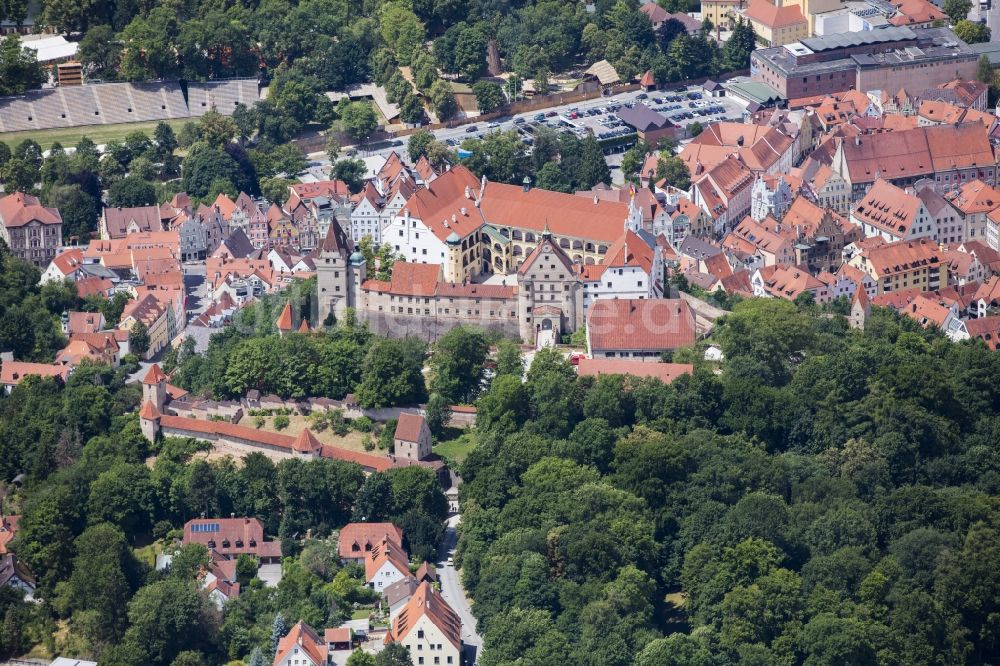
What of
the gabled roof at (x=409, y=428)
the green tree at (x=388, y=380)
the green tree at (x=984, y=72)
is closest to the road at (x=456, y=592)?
the gabled roof at (x=409, y=428)

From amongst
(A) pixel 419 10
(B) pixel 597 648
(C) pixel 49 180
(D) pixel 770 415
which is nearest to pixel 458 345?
(D) pixel 770 415

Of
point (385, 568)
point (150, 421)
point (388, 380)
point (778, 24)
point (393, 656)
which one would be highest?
point (778, 24)

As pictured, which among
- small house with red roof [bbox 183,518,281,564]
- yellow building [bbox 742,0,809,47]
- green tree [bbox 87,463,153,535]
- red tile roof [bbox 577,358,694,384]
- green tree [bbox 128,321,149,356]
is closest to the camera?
small house with red roof [bbox 183,518,281,564]

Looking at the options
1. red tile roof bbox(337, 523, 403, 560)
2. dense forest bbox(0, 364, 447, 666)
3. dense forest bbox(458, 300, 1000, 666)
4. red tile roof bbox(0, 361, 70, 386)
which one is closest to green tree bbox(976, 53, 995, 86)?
dense forest bbox(458, 300, 1000, 666)

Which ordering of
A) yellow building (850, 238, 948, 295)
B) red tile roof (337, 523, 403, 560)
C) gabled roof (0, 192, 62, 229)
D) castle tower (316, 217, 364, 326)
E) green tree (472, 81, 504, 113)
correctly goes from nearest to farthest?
red tile roof (337, 523, 403, 560)
castle tower (316, 217, 364, 326)
yellow building (850, 238, 948, 295)
gabled roof (0, 192, 62, 229)
green tree (472, 81, 504, 113)

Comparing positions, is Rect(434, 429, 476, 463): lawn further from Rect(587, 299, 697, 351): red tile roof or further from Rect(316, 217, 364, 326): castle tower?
Rect(316, 217, 364, 326): castle tower

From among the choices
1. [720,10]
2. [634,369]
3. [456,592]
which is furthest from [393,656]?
[720,10]

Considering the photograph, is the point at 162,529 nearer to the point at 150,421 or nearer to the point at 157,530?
the point at 157,530

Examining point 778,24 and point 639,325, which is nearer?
point 639,325
